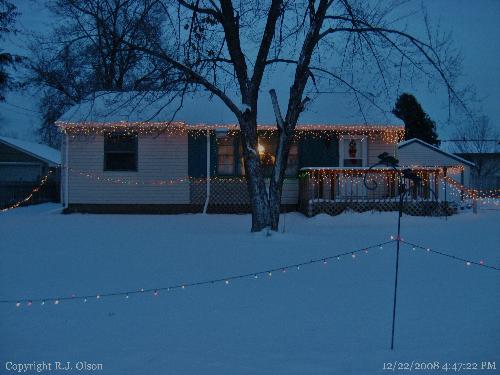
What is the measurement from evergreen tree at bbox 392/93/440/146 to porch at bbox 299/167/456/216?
26.5 m

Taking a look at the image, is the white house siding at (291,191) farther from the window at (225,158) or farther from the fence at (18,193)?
the fence at (18,193)

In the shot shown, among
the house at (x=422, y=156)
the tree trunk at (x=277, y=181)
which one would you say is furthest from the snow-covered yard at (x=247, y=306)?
the house at (x=422, y=156)

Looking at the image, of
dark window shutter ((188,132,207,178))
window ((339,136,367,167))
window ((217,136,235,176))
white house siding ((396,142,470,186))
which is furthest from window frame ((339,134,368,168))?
white house siding ((396,142,470,186))

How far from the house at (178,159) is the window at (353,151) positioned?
4 centimetres

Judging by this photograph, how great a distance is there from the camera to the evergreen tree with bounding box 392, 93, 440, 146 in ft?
144

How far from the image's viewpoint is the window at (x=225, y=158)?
19875 millimetres

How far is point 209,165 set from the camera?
64.4ft

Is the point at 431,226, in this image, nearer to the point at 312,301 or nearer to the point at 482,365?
the point at 312,301

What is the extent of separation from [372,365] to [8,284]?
548 centimetres

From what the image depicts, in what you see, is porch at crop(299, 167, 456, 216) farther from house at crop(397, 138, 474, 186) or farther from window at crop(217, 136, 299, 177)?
house at crop(397, 138, 474, 186)

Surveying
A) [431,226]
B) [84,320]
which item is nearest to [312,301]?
[84,320]

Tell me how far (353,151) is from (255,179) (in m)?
7.78

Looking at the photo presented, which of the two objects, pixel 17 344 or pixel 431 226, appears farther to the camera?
pixel 431 226

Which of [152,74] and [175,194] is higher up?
[152,74]
